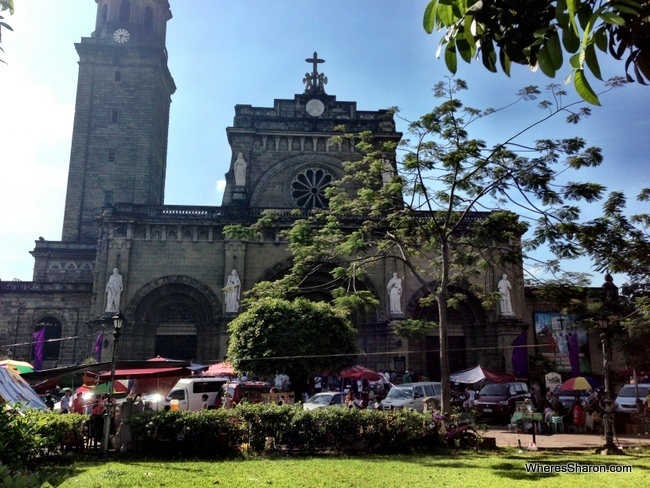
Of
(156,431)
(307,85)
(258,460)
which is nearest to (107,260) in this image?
(307,85)

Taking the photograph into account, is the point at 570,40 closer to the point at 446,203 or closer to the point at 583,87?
the point at 583,87

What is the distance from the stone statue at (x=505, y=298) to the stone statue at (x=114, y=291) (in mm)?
19535

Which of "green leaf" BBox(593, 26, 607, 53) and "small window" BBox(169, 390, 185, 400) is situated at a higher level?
"green leaf" BBox(593, 26, 607, 53)

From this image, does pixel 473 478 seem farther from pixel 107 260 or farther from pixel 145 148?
pixel 145 148

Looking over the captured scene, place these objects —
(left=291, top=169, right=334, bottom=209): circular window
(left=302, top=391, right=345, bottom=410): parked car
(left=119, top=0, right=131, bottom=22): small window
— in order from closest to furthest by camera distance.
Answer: (left=302, top=391, right=345, bottom=410): parked car → (left=291, top=169, right=334, bottom=209): circular window → (left=119, top=0, right=131, bottom=22): small window

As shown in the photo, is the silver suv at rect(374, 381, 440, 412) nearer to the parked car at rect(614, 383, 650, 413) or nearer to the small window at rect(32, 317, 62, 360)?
the parked car at rect(614, 383, 650, 413)

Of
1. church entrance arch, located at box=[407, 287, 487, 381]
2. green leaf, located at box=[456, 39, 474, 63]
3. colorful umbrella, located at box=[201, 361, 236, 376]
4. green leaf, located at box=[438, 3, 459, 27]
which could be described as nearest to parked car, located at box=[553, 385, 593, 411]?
church entrance arch, located at box=[407, 287, 487, 381]

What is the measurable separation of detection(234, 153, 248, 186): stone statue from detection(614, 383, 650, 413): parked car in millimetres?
21381

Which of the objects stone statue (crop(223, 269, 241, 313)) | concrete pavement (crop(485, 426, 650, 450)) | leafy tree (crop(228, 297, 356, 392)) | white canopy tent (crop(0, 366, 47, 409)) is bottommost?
concrete pavement (crop(485, 426, 650, 450))

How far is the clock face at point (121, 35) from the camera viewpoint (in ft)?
124

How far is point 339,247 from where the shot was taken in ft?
53.0

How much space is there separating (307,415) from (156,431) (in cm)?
337

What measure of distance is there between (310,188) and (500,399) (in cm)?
1673

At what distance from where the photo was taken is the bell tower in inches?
1399
